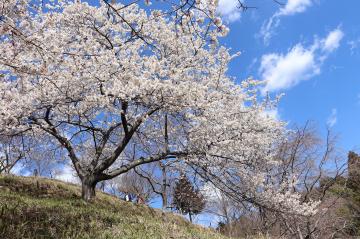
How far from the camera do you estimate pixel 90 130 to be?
18422 mm

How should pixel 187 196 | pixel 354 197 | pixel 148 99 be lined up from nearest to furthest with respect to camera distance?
pixel 148 99, pixel 187 196, pixel 354 197

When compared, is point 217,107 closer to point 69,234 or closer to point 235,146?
point 235,146

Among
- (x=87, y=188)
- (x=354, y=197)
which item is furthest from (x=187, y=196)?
(x=87, y=188)

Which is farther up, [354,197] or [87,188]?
[354,197]

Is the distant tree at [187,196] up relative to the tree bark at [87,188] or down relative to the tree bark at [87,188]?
up

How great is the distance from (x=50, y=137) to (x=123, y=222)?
45.2 ft

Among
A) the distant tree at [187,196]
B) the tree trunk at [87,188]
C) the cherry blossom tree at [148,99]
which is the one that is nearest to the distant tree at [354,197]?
the distant tree at [187,196]

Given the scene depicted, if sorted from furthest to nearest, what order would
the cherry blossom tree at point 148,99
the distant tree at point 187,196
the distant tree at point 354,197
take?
the distant tree at point 354,197, the distant tree at point 187,196, the cherry blossom tree at point 148,99

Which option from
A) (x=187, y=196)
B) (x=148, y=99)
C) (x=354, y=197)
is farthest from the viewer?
(x=354, y=197)

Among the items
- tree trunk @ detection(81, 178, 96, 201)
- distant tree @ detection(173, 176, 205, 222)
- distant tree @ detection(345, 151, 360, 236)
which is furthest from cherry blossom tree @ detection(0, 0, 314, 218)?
distant tree @ detection(345, 151, 360, 236)

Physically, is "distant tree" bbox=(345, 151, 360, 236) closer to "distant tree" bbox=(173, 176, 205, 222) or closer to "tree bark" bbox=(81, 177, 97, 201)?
"distant tree" bbox=(173, 176, 205, 222)

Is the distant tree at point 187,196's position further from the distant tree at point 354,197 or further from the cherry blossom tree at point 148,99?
the distant tree at point 354,197

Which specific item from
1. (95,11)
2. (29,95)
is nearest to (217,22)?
(29,95)

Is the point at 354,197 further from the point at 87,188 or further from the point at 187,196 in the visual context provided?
the point at 87,188
